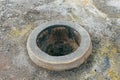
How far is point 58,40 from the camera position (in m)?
7.29

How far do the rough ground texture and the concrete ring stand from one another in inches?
9.6

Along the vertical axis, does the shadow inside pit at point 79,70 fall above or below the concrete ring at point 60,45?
below

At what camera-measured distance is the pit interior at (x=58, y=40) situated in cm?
688

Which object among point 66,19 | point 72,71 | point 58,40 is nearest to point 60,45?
point 58,40

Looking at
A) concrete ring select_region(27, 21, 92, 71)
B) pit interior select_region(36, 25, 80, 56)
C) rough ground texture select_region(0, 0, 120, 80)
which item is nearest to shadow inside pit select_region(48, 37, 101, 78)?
rough ground texture select_region(0, 0, 120, 80)

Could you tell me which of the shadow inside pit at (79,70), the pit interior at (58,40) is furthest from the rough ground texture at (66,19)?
the pit interior at (58,40)

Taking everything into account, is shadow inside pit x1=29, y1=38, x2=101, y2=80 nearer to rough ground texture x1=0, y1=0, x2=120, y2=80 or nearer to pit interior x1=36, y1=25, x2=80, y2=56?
rough ground texture x1=0, y1=0, x2=120, y2=80

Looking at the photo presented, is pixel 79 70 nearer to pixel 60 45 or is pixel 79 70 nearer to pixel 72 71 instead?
pixel 72 71

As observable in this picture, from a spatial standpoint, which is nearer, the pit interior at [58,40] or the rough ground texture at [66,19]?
the rough ground texture at [66,19]

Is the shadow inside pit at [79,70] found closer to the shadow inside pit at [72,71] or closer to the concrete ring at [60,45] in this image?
the shadow inside pit at [72,71]

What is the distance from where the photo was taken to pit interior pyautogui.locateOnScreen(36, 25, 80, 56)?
6.88 meters

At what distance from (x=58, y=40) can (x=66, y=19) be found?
71 centimetres

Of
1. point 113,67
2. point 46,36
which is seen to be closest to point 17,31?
point 46,36

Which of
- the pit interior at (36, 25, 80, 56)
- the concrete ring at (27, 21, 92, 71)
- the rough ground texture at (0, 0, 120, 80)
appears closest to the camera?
the concrete ring at (27, 21, 92, 71)
